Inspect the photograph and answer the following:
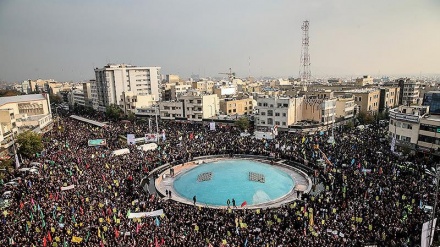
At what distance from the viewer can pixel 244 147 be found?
45750 millimetres

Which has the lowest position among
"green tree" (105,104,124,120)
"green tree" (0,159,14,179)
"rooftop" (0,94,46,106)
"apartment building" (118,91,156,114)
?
"green tree" (0,159,14,179)

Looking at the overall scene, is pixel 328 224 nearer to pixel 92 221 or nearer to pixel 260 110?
pixel 92 221

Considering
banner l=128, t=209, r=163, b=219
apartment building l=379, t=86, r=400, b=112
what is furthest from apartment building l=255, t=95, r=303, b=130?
banner l=128, t=209, r=163, b=219

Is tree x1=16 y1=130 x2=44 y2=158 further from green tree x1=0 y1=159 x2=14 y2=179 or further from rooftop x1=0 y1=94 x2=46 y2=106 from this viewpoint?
rooftop x1=0 y1=94 x2=46 y2=106

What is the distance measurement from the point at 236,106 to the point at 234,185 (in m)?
41.5

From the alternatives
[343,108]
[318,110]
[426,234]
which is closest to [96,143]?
[318,110]

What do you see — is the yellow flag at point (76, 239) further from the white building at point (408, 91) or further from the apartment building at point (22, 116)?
the white building at point (408, 91)

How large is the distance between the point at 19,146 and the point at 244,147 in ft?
107

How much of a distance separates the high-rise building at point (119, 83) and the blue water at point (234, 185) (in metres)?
55.1

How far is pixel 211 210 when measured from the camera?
1008 inches

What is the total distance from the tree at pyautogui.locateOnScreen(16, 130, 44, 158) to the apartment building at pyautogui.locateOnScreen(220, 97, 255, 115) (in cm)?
3949

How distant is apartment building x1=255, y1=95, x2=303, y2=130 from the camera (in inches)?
2200

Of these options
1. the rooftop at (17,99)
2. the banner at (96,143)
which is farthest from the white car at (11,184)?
the rooftop at (17,99)

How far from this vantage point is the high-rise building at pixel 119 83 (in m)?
90.9
